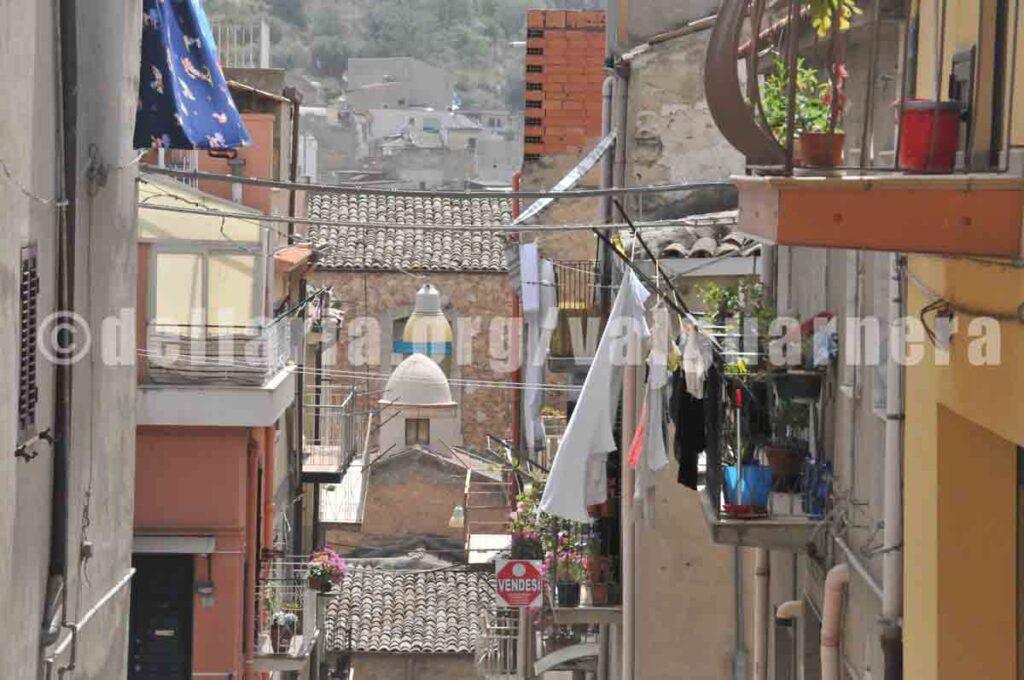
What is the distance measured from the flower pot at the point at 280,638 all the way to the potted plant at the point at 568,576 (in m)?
4.45

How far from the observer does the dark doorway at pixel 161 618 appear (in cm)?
1981

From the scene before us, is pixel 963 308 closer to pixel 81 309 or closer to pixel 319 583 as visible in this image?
pixel 81 309

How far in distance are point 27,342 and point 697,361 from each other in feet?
13.7

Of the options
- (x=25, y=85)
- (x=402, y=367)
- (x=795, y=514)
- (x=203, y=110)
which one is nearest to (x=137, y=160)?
(x=203, y=110)

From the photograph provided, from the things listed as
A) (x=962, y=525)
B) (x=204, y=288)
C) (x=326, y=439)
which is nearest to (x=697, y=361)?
(x=962, y=525)

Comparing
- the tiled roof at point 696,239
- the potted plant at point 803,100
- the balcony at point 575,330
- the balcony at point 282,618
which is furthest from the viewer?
the balcony at point 282,618

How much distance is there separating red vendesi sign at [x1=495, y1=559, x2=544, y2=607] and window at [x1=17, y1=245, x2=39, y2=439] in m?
11.2

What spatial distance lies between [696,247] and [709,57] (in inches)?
334

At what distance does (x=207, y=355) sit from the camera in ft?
63.8

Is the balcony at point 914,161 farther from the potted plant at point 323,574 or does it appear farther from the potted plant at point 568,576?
the potted plant at point 323,574

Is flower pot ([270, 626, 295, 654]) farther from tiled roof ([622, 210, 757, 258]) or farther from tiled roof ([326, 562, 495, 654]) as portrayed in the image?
tiled roof ([622, 210, 757, 258])

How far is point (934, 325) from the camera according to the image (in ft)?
23.3

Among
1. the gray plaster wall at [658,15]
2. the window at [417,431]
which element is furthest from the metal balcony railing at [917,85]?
the window at [417,431]

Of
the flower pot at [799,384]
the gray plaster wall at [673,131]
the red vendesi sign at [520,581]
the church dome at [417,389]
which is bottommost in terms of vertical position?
the red vendesi sign at [520,581]
